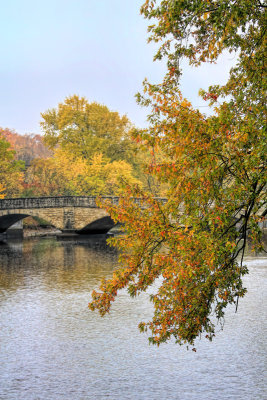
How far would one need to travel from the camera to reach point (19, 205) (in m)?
42.3

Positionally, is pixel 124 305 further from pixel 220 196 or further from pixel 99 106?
pixel 99 106

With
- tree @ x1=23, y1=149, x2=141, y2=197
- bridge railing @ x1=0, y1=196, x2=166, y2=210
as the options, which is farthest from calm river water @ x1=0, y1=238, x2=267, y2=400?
tree @ x1=23, y1=149, x2=141, y2=197

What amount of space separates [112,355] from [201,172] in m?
5.85

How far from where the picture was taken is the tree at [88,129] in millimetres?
48625

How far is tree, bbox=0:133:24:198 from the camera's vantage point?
1844 inches

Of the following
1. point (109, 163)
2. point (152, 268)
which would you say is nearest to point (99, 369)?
point (152, 268)

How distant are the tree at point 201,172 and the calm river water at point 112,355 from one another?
6.56 ft

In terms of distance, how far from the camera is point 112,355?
1219cm

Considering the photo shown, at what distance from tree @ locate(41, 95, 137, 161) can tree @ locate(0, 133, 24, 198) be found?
4.19 m

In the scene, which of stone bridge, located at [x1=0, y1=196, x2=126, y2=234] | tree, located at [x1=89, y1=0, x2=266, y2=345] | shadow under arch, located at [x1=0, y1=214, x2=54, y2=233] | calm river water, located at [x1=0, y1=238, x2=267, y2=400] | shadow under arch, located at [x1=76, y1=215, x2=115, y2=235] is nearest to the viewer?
tree, located at [x1=89, y1=0, x2=266, y2=345]

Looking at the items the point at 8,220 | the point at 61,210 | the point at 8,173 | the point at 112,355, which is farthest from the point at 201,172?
the point at 8,173

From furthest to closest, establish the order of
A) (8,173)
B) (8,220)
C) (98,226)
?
(8,173)
(8,220)
(98,226)

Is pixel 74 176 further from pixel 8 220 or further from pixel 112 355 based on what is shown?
pixel 112 355

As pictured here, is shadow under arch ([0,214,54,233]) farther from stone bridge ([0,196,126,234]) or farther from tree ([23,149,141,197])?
tree ([23,149,141,197])
